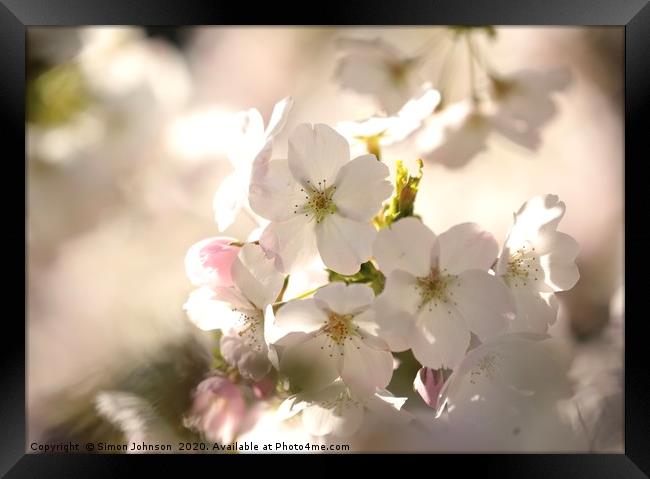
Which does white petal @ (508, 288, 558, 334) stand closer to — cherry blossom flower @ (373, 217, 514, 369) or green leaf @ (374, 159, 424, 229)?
cherry blossom flower @ (373, 217, 514, 369)

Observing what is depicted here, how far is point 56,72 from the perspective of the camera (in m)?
0.88

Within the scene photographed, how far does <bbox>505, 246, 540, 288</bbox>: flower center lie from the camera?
2.39ft

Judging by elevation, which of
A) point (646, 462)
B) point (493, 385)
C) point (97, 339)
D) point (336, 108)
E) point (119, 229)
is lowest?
point (646, 462)

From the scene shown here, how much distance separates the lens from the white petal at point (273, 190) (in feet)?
2.31

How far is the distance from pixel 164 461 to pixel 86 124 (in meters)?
0.47

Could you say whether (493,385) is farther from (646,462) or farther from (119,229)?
(119,229)

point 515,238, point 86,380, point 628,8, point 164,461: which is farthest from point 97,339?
point 628,8

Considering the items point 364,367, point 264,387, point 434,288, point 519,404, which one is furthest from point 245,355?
point 519,404

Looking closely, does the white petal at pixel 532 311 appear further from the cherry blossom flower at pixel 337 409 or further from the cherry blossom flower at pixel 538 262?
the cherry blossom flower at pixel 337 409

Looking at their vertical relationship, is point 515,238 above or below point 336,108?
below

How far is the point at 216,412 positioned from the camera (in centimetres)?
87

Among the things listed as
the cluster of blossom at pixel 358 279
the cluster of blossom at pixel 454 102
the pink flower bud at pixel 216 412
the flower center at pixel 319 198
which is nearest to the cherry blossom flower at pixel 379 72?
the cluster of blossom at pixel 454 102

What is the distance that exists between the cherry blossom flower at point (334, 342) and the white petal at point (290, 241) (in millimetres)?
51

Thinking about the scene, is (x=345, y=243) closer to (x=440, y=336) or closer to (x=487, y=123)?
(x=440, y=336)
